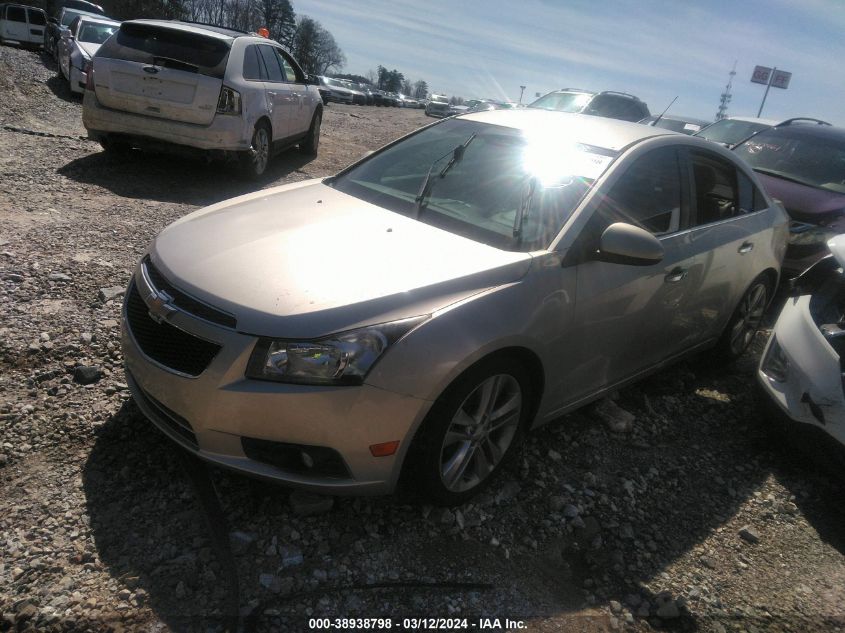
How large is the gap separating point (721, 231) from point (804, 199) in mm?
3176

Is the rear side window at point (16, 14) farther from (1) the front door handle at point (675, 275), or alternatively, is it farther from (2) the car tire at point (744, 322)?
(1) the front door handle at point (675, 275)

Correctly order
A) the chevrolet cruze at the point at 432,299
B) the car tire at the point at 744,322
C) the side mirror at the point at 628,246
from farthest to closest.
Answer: the car tire at the point at 744,322
the side mirror at the point at 628,246
the chevrolet cruze at the point at 432,299

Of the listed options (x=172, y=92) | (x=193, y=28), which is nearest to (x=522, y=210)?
(x=172, y=92)

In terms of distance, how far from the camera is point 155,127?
22.5ft

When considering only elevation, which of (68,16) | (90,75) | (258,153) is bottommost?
(258,153)

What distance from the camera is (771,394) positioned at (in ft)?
12.0

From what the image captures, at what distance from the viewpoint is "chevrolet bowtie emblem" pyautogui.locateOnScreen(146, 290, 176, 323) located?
2463mm

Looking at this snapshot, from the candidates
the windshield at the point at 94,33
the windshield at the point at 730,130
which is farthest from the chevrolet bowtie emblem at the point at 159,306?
the windshield at the point at 94,33

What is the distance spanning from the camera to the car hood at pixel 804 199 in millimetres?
6159

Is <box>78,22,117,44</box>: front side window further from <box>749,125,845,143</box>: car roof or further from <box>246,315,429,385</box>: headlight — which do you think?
<box>246,315,429,385</box>: headlight

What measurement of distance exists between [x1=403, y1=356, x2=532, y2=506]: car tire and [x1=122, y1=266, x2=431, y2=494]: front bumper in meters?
0.11

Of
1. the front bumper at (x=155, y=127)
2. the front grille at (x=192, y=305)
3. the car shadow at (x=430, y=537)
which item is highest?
the front grille at (x=192, y=305)

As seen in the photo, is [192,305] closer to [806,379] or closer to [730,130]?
[806,379]

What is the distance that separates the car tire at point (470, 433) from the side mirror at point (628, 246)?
675 millimetres
